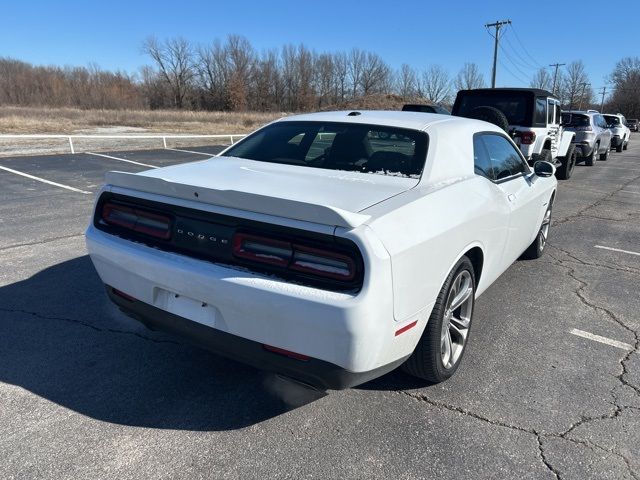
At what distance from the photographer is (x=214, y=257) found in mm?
2279

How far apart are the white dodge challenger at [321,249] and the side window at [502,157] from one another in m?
0.33

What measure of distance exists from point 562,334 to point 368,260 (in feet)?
7.77

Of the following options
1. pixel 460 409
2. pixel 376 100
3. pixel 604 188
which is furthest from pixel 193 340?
pixel 376 100

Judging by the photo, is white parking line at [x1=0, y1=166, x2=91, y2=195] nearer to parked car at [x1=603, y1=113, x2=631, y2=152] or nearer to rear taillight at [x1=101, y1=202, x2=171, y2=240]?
rear taillight at [x1=101, y1=202, x2=171, y2=240]

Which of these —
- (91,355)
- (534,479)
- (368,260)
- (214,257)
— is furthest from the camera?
(91,355)

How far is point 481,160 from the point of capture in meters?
3.47

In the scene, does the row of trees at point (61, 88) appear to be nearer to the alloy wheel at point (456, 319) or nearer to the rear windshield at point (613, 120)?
the rear windshield at point (613, 120)

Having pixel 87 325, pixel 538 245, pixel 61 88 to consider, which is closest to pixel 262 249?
pixel 87 325

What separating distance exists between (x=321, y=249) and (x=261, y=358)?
0.61m

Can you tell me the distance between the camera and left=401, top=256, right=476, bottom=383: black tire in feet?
8.30

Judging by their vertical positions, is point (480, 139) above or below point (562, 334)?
above

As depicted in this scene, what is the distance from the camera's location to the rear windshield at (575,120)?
49.6 feet

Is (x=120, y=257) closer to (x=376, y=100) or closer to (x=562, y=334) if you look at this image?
(x=562, y=334)

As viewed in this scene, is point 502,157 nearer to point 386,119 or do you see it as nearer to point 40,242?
point 386,119
